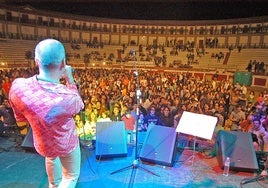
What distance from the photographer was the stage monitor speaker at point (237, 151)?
13.2 feet

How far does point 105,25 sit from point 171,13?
847cm

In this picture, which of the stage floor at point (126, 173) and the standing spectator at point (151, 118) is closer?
the stage floor at point (126, 173)

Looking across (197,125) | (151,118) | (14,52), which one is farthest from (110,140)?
(14,52)

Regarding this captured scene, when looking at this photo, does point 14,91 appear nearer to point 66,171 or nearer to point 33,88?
point 33,88

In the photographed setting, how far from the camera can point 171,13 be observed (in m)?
32.3

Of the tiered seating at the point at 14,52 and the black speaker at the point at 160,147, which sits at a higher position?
the tiered seating at the point at 14,52

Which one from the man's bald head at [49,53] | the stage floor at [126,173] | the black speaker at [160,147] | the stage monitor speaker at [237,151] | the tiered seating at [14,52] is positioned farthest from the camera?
the tiered seating at [14,52]

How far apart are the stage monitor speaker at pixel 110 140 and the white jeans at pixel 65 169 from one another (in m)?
1.94

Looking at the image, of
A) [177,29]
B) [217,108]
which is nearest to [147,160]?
[217,108]

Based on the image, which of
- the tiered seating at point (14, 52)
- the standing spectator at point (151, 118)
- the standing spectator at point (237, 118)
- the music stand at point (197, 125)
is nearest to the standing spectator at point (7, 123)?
the standing spectator at point (151, 118)

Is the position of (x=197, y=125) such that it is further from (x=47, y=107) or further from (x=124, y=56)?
(x=124, y=56)

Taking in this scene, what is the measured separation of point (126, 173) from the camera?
12.9 feet

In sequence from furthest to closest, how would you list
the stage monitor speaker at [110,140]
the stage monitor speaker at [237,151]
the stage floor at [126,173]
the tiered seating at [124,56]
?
the tiered seating at [124,56] < the stage monitor speaker at [110,140] < the stage monitor speaker at [237,151] < the stage floor at [126,173]

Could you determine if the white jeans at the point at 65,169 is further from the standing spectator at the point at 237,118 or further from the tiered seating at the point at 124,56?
the tiered seating at the point at 124,56
